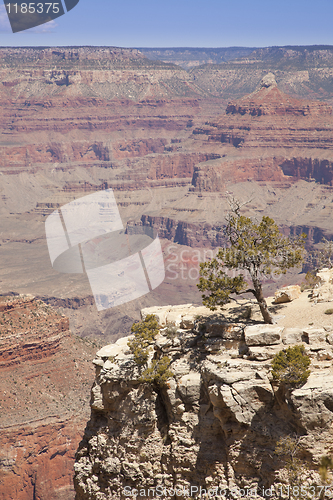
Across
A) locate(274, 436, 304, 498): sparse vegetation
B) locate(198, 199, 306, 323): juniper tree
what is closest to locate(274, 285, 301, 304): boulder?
locate(198, 199, 306, 323): juniper tree

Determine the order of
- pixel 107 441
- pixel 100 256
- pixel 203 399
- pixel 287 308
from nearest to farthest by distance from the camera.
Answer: pixel 203 399 < pixel 107 441 < pixel 287 308 < pixel 100 256

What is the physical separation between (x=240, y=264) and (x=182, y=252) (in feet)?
529

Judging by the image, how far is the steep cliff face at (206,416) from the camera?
1731 cm

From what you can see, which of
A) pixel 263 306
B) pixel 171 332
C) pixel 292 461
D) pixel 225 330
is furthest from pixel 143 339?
pixel 292 461

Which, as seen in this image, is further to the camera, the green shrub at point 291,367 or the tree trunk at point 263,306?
the tree trunk at point 263,306

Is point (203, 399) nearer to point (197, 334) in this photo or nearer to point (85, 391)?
point (197, 334)

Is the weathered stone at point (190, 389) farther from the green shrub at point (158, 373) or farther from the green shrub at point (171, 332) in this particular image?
the green shrub at point (171, 332)

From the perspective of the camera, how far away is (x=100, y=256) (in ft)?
559

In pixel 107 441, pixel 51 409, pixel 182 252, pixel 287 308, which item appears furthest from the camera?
pixel 182 252

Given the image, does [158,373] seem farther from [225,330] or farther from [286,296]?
[286,296]

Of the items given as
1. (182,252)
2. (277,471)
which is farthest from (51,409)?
(182,252)

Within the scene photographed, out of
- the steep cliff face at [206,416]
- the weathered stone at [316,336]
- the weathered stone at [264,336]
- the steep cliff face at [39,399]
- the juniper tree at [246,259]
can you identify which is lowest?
the steep cliff face at [39,399]

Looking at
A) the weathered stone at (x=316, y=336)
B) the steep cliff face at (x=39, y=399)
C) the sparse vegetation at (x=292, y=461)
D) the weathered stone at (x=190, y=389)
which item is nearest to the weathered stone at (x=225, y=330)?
the weathered stone at (x=190, y=389)

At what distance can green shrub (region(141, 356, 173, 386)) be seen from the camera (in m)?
20.3
